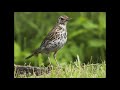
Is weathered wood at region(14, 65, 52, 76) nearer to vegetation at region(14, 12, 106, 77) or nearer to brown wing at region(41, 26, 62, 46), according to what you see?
brown wing at region(41, 26, 62, 46)

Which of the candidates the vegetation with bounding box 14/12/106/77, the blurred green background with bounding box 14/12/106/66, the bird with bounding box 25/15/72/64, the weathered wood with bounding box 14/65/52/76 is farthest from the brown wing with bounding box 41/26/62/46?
the blurred green background with bounding box 14/12/106/66

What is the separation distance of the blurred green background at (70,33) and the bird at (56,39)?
1.54 metres

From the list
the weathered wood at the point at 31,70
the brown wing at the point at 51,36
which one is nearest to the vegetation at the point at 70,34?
the brown wing at the point at 51,36

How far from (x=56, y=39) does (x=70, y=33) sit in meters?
2.24

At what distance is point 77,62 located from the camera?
9352mm

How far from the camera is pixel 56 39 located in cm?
978

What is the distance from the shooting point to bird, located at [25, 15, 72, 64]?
9.68m

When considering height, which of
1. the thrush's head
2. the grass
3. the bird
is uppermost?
the thrush's head

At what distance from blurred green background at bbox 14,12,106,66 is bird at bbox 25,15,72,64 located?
5.04 ft

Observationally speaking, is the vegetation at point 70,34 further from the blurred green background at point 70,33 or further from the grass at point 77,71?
the grass at point 77,71

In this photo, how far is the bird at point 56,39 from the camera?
9.68m

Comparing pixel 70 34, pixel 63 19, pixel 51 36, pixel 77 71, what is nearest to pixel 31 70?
pixel 77 71

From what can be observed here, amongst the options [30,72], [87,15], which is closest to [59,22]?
[30,72]

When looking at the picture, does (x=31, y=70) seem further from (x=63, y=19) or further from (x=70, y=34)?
(x=70, y=34)
